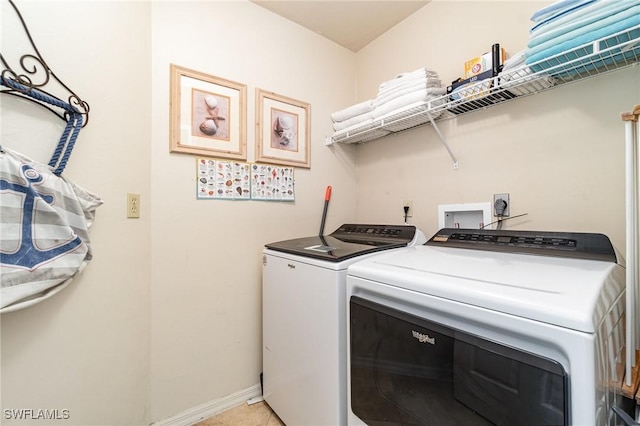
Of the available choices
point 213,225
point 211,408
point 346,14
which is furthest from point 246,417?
point 346,14

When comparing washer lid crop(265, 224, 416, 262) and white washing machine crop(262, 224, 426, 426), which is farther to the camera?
washer lid crop(265, 224, 416, 262)

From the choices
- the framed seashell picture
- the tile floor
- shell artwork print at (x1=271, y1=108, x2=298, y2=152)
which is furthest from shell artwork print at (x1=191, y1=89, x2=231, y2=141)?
the tile floor

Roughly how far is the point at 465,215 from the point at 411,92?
816 mm

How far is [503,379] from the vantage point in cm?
66

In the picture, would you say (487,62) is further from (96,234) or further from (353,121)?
(96,234)

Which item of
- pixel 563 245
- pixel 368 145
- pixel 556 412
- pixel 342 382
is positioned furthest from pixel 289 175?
pixel 556 412

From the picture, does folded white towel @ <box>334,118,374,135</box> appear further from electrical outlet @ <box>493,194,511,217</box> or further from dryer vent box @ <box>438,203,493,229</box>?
electrical outlet @ <box>493,194,511,217</box>

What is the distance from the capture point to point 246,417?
160 cm

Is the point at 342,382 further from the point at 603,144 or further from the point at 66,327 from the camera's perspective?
the point at 603,144

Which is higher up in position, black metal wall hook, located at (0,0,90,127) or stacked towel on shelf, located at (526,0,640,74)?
stacked towel on shelf, located at (526,0,640,74)

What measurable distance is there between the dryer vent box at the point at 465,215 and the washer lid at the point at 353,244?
276mm

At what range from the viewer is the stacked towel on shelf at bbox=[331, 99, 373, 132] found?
1859mm

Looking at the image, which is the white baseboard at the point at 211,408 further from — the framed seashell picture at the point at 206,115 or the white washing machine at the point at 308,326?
the framed seashell picture at the point at 206,115

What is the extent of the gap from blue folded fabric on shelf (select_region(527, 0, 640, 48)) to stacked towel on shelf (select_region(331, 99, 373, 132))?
932mm
